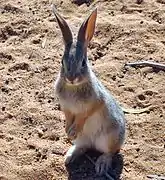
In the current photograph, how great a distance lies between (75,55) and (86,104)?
0.53m

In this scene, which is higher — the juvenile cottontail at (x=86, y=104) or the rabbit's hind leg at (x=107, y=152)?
the juvenile cottontail at (x=86, y=104)

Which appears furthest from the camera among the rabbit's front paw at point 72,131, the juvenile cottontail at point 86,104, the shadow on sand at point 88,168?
the shadow on sand at point 88,168

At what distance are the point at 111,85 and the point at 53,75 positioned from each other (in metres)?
0.70

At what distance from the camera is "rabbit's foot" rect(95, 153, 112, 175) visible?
5.62m

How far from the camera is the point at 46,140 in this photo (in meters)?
6.05

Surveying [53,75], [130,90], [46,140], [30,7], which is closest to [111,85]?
[130,90]

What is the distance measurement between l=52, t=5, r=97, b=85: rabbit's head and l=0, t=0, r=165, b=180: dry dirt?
1.05m

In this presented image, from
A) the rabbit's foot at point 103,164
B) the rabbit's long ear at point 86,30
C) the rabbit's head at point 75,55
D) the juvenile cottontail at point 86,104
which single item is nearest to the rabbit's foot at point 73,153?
the juvenile cottontail at point 86,104

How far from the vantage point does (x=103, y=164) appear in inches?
221

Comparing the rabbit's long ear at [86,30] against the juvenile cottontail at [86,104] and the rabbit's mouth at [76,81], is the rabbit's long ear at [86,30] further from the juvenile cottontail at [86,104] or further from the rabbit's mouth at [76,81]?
the rabbit's mouth at [76,81]

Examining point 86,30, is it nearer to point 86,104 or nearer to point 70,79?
point 70,79

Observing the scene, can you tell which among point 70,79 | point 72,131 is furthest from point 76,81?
point 72,131

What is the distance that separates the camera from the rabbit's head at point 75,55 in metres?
5.03

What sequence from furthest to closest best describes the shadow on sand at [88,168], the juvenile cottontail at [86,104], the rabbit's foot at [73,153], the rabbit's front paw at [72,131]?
the rabbit's foot at [73,153] < the shadow on sand at [88,168] < the rabbit's front paw at [72,131] < the juvenile cottontail at [86,104]
